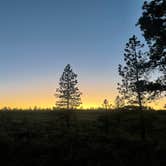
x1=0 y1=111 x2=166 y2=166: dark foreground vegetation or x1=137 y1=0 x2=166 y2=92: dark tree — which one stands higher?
A: x1=137 y1=0 x2=166 y2=92: dark tree

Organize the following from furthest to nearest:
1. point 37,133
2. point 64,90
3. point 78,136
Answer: point 64,90 < point 37,133 < point 78,136

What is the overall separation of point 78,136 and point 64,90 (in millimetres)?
33513

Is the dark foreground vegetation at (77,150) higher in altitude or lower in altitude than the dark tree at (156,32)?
lower

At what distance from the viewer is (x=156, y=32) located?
25125 millimetres

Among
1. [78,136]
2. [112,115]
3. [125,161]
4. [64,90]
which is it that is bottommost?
[125,161]

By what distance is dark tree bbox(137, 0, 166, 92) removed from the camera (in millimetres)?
25047

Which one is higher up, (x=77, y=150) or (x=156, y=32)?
(x=156, y=32)

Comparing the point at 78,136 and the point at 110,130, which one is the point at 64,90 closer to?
the point at 110,130

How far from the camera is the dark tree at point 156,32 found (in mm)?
25047

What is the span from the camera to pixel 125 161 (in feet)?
68.6

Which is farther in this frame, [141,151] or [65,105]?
[65,105]

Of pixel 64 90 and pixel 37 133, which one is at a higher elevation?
pixel 64 90

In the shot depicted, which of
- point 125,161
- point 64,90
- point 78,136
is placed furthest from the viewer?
point 64,90

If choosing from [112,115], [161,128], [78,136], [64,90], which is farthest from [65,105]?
[78,136]
